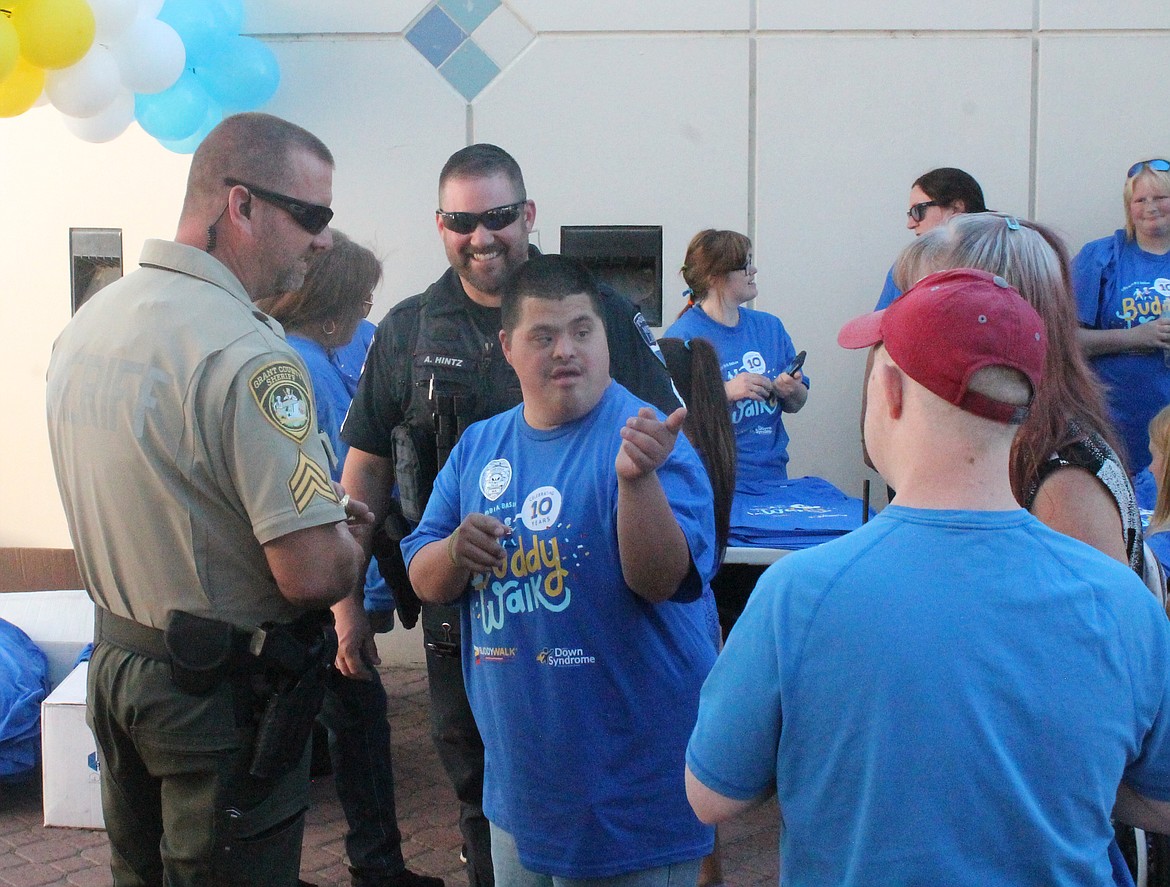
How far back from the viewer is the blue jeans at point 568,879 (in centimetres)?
220

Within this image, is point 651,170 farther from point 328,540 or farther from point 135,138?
point 328,540

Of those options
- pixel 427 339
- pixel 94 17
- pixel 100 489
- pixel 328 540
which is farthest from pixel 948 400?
pixel 94 17

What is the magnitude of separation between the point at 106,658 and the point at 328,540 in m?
0.54

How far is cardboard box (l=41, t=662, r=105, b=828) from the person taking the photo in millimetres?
4262

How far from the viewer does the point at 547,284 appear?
2.46 m

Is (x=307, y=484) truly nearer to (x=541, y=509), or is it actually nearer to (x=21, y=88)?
(x=541, y=509)

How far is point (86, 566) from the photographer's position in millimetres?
2357

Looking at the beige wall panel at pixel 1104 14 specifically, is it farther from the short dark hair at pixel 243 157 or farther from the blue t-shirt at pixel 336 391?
the short dark hair at pixel 243 157

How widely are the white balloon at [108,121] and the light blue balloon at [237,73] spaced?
40 cm

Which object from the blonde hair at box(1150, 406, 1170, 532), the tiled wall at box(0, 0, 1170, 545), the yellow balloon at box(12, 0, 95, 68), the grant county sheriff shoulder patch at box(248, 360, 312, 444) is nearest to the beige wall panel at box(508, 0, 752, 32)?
the tiled wall at box(0, 0, 1170, 545)

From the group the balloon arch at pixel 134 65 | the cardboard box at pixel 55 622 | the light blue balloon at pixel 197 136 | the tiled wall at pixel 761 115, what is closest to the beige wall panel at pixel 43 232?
the tiled wall at pixel 761 115

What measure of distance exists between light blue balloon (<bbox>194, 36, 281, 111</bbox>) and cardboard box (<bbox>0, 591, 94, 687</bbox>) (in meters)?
2.52

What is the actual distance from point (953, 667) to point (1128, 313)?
4424 millimetres

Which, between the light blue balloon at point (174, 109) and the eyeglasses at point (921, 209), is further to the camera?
the light blue balloon at point (174, 109)
